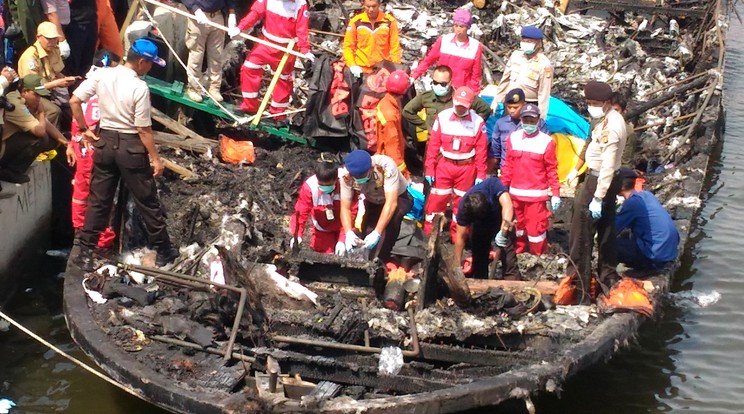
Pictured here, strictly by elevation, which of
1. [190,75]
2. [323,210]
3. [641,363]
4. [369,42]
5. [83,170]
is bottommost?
[641,363]

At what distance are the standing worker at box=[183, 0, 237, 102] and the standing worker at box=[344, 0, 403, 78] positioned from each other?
1335 millimetres

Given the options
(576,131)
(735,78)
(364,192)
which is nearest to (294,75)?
(576,131)

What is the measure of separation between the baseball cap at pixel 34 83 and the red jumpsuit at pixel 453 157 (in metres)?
3.53

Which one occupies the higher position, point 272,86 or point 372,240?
point 272,86

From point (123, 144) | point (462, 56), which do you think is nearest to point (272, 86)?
point (462, 56)

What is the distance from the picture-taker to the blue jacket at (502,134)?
29.6 feet

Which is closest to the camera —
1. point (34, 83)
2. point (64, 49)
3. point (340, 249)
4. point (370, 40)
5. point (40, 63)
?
point (340, 249)

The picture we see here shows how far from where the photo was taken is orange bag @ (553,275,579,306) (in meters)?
7.56

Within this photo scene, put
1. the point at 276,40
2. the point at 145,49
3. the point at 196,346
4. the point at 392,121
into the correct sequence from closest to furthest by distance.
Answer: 1. the point at 196,346
2. the point at 145,49
3. the point at 392,121
4. the point at 276,40

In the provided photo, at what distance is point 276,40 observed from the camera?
1066 centimetres

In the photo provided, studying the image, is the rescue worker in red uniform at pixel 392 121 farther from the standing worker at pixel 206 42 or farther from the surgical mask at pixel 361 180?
the standing worker at pixel 206 42

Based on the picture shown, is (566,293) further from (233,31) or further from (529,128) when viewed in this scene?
(233,31)

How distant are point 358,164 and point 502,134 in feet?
6.87

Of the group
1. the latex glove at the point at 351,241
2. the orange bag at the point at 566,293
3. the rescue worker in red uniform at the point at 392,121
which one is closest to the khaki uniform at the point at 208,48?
the rescue worker in red uniform at the point at 392,121
